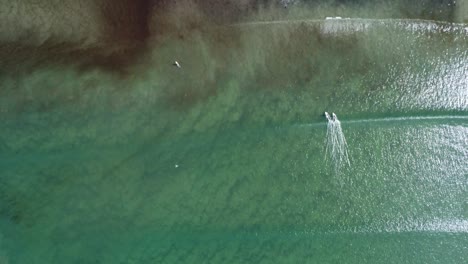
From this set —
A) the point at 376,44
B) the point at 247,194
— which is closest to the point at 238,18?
the point at 376,44

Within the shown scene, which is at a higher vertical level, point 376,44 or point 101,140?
point 376,44

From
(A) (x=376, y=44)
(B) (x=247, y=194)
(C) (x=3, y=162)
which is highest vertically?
(A) (x=376, y=44)

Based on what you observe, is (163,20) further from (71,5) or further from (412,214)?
(412,214)

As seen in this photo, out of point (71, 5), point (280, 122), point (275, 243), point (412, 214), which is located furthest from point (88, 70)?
point (412, 214)
